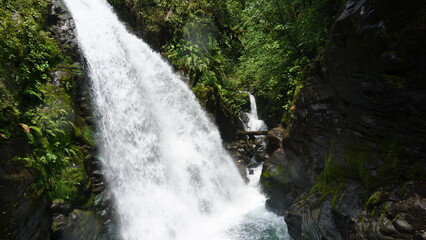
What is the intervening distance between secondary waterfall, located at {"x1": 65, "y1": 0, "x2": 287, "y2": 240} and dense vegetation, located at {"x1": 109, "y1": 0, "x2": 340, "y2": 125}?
70.7 inches

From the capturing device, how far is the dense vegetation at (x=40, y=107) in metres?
5.18

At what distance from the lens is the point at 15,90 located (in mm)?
5770

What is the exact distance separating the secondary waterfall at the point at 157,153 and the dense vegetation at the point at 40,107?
3.63ft

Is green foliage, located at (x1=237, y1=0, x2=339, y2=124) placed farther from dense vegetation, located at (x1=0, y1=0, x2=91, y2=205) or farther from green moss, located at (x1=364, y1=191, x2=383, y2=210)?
dense vegetation, located at (x1=0, y1=0, x2=91, y2=205)

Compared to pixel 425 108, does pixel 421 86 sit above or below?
above

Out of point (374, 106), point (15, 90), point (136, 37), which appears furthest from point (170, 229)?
point (136, 37)

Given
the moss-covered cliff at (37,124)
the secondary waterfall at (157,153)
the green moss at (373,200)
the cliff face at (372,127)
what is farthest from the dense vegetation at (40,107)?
the green moss at (373,200)

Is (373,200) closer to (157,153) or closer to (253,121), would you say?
(157,153)

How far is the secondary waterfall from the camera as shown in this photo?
8008 mm

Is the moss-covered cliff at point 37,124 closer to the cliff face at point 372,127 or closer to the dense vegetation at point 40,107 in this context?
the dense vegetation at point 40,107

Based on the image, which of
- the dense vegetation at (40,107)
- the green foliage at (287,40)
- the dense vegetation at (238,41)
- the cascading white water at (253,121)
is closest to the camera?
the dense vegetation at (40,107)

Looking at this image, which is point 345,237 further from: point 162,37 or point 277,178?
point 162,37

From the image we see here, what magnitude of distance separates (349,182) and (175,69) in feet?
38.8

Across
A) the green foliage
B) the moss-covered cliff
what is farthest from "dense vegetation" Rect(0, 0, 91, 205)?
the green foliage
